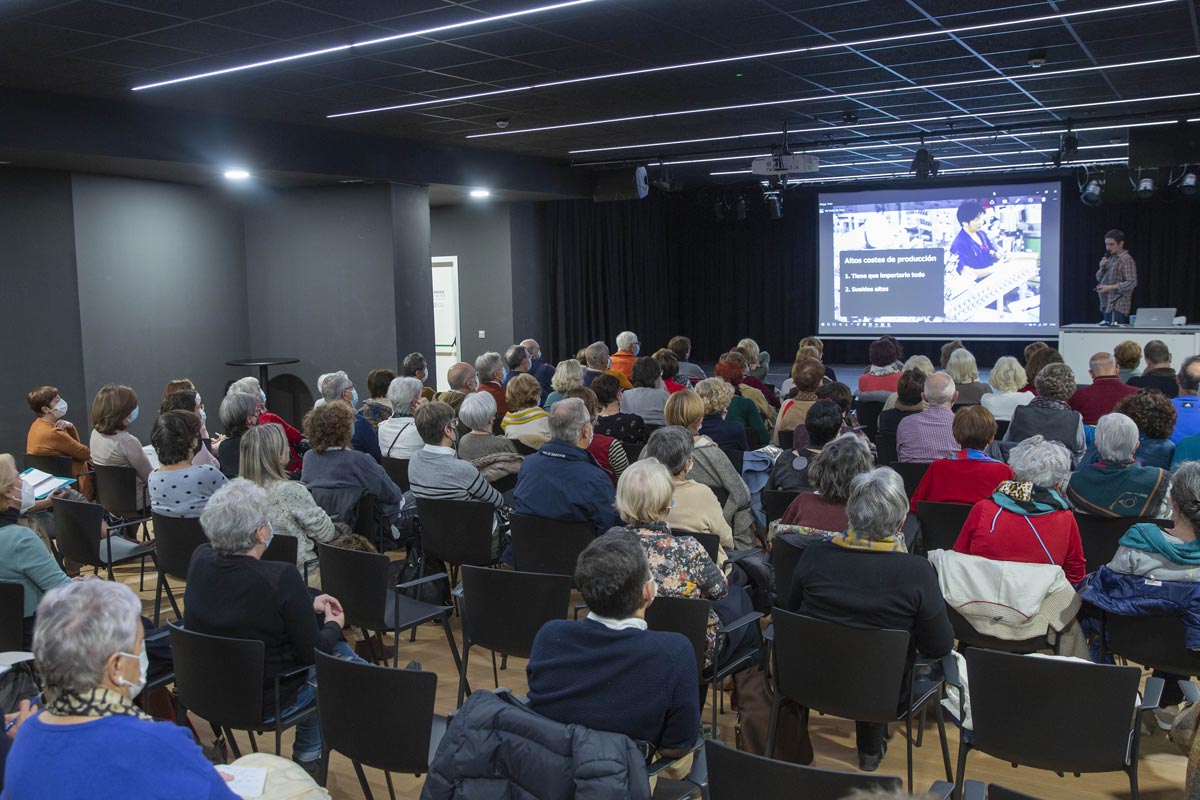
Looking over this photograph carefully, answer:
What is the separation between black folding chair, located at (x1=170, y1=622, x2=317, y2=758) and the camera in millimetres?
2773

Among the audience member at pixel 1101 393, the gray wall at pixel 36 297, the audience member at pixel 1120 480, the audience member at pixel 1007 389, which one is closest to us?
the audience member at pixel 1120 480

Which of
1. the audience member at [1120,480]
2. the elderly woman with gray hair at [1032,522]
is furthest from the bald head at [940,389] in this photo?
the elderly woman with gray hair at [1032,522]

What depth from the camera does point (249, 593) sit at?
9.60 ft

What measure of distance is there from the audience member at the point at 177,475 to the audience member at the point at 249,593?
5.39ft

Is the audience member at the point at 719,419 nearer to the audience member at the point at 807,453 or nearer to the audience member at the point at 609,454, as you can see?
the audience member at the point at 609,454

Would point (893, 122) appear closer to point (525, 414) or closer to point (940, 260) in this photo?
point (940, 260)

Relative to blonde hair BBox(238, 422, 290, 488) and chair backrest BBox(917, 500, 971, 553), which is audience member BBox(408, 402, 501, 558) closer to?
blonde hair BBox(238, 422, 290, 488)

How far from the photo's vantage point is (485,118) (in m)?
9.75

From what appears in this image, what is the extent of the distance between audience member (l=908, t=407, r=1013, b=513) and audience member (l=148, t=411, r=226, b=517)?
11.2 feet

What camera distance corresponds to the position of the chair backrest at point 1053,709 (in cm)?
254

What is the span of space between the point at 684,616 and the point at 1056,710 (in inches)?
41.7

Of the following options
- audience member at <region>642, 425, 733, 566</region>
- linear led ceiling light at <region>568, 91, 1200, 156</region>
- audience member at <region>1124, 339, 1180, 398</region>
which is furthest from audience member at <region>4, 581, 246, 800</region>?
linear led ceiling light at <region>568, 91, 1200, 156</region>

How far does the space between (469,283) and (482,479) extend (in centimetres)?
998

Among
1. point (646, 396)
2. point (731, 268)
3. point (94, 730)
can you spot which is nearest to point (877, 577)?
point (94, 730)
